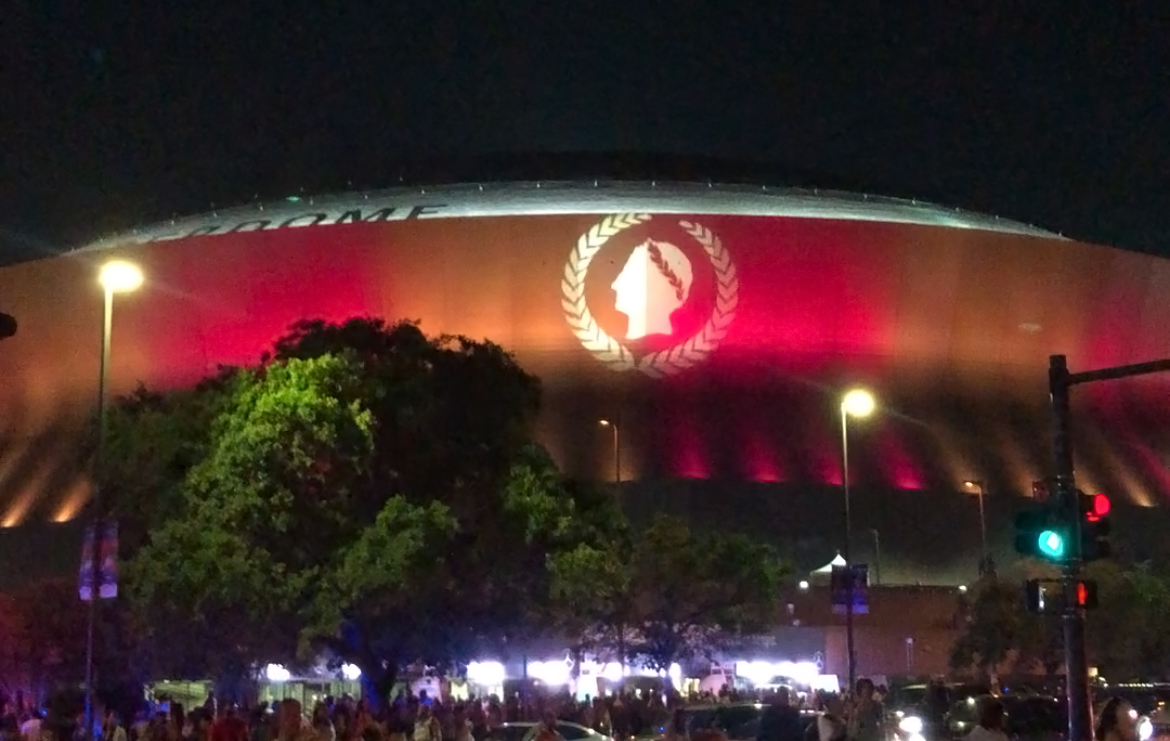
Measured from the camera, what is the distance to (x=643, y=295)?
5625 centimetres

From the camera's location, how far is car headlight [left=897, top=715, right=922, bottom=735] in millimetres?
22330

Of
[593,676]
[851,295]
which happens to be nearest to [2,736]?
[593,676]

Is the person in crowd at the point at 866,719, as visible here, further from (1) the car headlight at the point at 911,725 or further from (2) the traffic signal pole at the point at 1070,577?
(1) the car headlight at the point at 911,725

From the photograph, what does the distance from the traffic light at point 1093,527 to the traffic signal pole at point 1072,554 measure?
7 cm

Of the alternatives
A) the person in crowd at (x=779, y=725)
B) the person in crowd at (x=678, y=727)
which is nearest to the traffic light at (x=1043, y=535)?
the person in crowd at (x=779, y=725)

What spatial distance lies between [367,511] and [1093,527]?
44.4 ft

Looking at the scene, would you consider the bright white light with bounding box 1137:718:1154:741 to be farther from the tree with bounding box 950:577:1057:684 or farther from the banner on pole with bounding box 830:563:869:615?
the tree with bounding box 950:577:1057:684

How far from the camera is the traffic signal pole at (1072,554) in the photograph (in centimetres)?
1373

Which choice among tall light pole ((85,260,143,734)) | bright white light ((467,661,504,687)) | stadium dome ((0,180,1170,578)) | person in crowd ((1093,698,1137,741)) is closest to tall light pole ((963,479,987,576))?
stadium dome ((0,180,1170,578))

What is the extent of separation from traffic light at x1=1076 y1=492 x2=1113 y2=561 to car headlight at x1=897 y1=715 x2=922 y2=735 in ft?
27.2

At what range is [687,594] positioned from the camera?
37094 millimetres

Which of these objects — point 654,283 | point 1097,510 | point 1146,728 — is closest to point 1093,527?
point 1097,510

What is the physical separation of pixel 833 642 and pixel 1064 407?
117 feet

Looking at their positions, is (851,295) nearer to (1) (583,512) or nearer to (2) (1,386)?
(1) (583,512)
